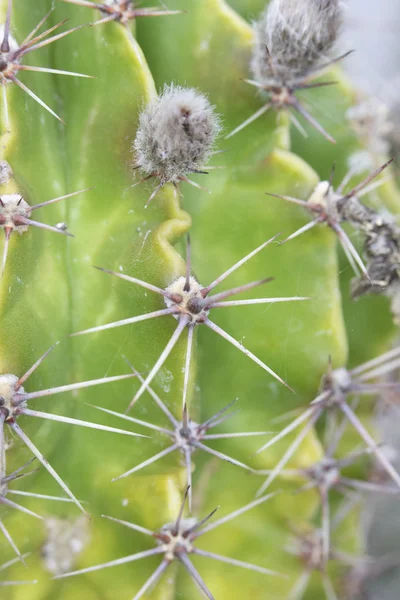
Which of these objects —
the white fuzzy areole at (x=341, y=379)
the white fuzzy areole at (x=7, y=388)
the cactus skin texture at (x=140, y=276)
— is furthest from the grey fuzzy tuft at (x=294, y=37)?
the white fuzzy areole at (x=7, y=388)

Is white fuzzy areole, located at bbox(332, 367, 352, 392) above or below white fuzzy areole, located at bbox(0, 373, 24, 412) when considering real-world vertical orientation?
above

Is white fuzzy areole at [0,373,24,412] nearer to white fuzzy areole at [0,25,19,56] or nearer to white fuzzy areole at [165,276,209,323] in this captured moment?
white fuzzy areole at [165,276,209,323]

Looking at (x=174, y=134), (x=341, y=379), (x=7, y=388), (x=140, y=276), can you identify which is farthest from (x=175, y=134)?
(x=341, y=379)

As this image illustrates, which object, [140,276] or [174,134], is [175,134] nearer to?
[174,134]

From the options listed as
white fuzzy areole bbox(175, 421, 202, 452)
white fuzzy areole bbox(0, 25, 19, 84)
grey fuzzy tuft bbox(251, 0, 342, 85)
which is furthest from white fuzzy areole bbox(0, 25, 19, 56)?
white fuzzy areole bbox(175, 421, 202, 452)

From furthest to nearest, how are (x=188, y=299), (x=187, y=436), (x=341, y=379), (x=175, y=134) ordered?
1. (x=341, y=379)
2. (x=187, y=436)
3. (x=188, y=299)
4. (x=175, y=134)

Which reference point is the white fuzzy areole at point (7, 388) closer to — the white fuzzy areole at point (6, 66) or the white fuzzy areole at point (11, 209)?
the white fuzzy areole at point (11, 209)
